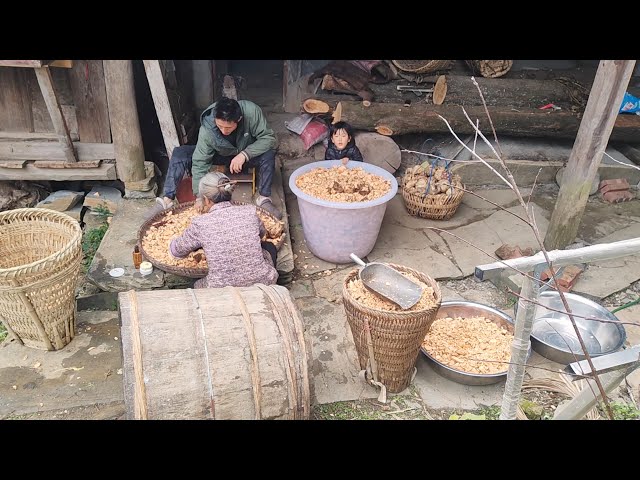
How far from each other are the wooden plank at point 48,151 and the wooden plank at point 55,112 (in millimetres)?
116

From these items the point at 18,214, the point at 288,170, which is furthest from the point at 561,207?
the point at 18,214

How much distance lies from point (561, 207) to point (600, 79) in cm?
135

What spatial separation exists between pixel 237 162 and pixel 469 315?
280cm

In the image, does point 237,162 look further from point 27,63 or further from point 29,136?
point 29,136

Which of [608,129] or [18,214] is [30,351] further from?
[608,129]

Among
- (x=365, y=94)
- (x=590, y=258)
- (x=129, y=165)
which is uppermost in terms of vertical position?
(x=590, y=258)

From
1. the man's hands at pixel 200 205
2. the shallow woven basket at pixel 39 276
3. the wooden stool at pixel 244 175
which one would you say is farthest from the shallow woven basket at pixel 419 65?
the shallow woven basket at pixel 39 276

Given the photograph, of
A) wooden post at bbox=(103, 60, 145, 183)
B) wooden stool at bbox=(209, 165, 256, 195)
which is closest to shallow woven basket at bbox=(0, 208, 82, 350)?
wooden post at bbox=(103, 60, 145, 183)

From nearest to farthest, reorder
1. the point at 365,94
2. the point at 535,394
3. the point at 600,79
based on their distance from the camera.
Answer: the point at 535,394, the point at 600,79, the point at 365,94

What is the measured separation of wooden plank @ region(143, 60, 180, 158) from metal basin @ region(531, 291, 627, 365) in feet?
13.4

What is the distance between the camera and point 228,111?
5.26 meters

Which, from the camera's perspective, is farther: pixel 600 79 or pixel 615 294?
pixel 615 294

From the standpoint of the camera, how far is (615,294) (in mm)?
5387

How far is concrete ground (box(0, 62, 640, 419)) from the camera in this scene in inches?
160
